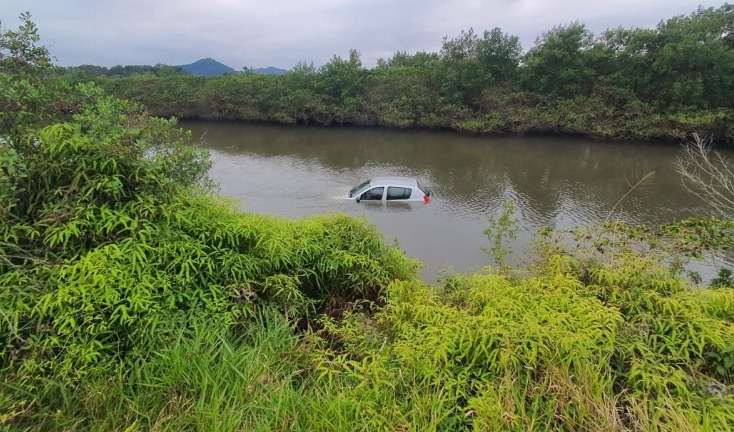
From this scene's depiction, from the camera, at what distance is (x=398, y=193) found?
900cm

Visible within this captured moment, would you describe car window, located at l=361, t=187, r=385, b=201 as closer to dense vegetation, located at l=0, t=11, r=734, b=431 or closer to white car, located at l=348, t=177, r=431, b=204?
white car, located at l=348, t=177, r=431, b=204

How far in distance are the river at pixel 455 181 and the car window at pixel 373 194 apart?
0.22m

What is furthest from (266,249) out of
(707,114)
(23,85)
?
(707,114)

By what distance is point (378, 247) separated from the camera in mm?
3576

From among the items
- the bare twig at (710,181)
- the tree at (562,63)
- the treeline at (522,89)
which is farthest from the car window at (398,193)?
the tree at (562,63)

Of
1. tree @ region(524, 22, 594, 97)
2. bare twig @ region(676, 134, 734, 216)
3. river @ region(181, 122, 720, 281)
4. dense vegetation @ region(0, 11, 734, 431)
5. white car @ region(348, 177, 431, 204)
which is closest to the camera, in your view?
dense vegetation @ region(0, 11, 734, 431)

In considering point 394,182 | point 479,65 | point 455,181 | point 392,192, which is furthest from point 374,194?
point 479,65

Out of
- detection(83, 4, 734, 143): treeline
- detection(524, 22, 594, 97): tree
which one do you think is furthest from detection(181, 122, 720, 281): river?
detection(524, 22, 594, 97): tree

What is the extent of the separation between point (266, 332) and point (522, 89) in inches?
921

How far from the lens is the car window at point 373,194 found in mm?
8977

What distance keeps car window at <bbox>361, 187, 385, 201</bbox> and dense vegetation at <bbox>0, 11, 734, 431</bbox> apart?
5.96 metres

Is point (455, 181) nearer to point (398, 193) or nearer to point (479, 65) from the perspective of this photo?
point (398, 193)

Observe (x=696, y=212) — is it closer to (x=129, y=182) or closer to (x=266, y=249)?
(x=266, y=249)

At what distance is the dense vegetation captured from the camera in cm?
186
